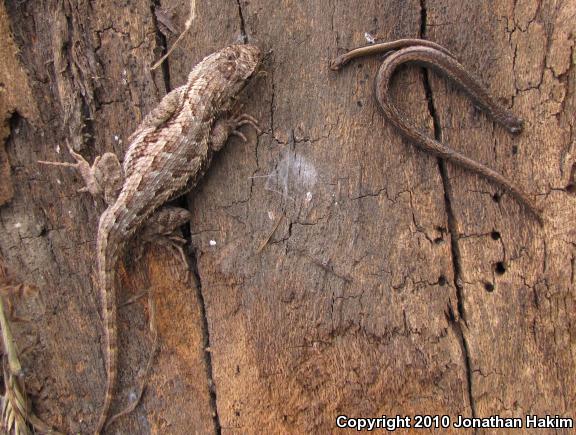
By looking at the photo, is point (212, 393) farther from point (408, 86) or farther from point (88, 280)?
point (408, 86)

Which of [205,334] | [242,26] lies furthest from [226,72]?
[205,334]

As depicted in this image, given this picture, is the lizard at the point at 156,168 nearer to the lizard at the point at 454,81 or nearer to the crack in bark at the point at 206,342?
the crack in bark at the point at 206,342

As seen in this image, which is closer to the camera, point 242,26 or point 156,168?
point 156,168

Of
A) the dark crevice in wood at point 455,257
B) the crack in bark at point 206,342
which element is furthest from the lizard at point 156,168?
the dark crevice in wood at point 455,257

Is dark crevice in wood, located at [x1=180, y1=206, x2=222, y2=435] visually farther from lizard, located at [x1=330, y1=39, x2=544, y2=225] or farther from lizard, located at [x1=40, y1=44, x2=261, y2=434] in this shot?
lizard, located at [x1=330, y1=39, x2=544, y2=225]

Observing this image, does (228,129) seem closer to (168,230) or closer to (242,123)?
(242,123)

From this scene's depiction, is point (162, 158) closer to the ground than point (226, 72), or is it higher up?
closer to the ground

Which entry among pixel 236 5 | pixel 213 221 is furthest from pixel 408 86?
pixel 213 221

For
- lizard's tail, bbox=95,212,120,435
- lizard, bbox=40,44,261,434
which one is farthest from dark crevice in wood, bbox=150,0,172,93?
lizard's tail, bbox=95,212,120,435
